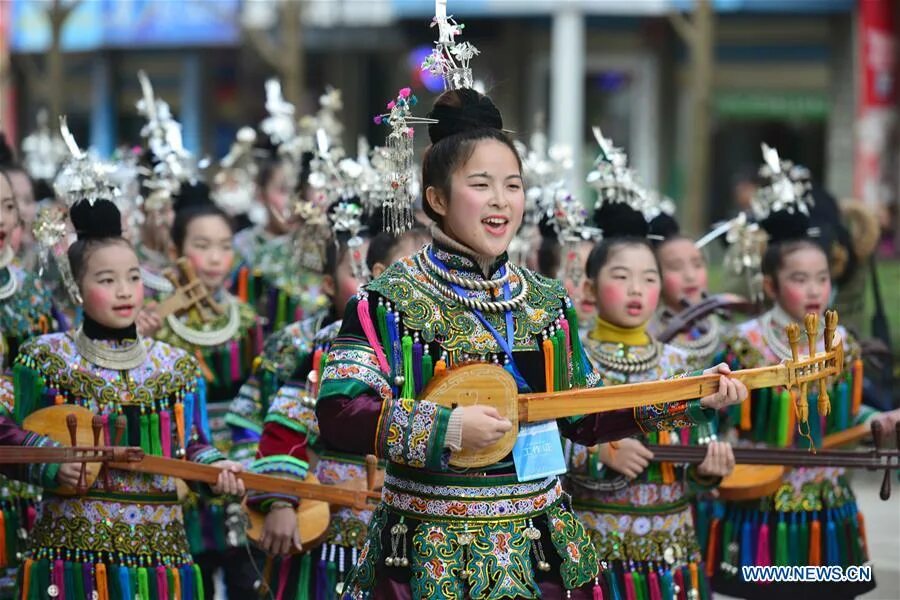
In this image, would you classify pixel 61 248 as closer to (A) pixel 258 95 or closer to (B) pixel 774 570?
(B) pixel 774 570

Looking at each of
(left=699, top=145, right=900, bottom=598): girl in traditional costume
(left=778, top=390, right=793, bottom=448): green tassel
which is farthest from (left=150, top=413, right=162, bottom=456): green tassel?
(left=778, top=390, right=793, bottom=448): green tassel

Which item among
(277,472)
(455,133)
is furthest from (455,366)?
(277,472)

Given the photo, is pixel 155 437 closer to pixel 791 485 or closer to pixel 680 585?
pixel 680 585

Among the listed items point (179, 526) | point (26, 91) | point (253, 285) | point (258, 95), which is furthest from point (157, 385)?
point (26, 91)

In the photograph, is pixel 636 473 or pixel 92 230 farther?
pixel 92 230

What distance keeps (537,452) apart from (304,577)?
182 centimetres

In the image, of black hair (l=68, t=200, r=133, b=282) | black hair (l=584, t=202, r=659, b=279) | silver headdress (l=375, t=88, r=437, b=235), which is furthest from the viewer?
black hair (l=584, t=202, r=659, b=279)

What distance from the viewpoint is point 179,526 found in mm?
5516

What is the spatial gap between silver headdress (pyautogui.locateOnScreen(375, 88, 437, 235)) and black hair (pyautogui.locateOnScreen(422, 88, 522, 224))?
0.15 feet

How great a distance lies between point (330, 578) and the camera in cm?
555

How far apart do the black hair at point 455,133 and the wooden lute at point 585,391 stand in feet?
1.59

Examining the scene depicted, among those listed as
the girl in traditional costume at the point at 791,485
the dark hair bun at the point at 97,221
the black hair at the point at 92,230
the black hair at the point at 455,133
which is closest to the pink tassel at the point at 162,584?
the black hair at the point at 92,230

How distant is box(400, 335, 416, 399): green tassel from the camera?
13.1ft

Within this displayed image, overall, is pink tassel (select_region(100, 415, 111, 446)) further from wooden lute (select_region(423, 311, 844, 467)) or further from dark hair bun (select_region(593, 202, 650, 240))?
dark hair bun (select_region(593, 202, 650, 240))
